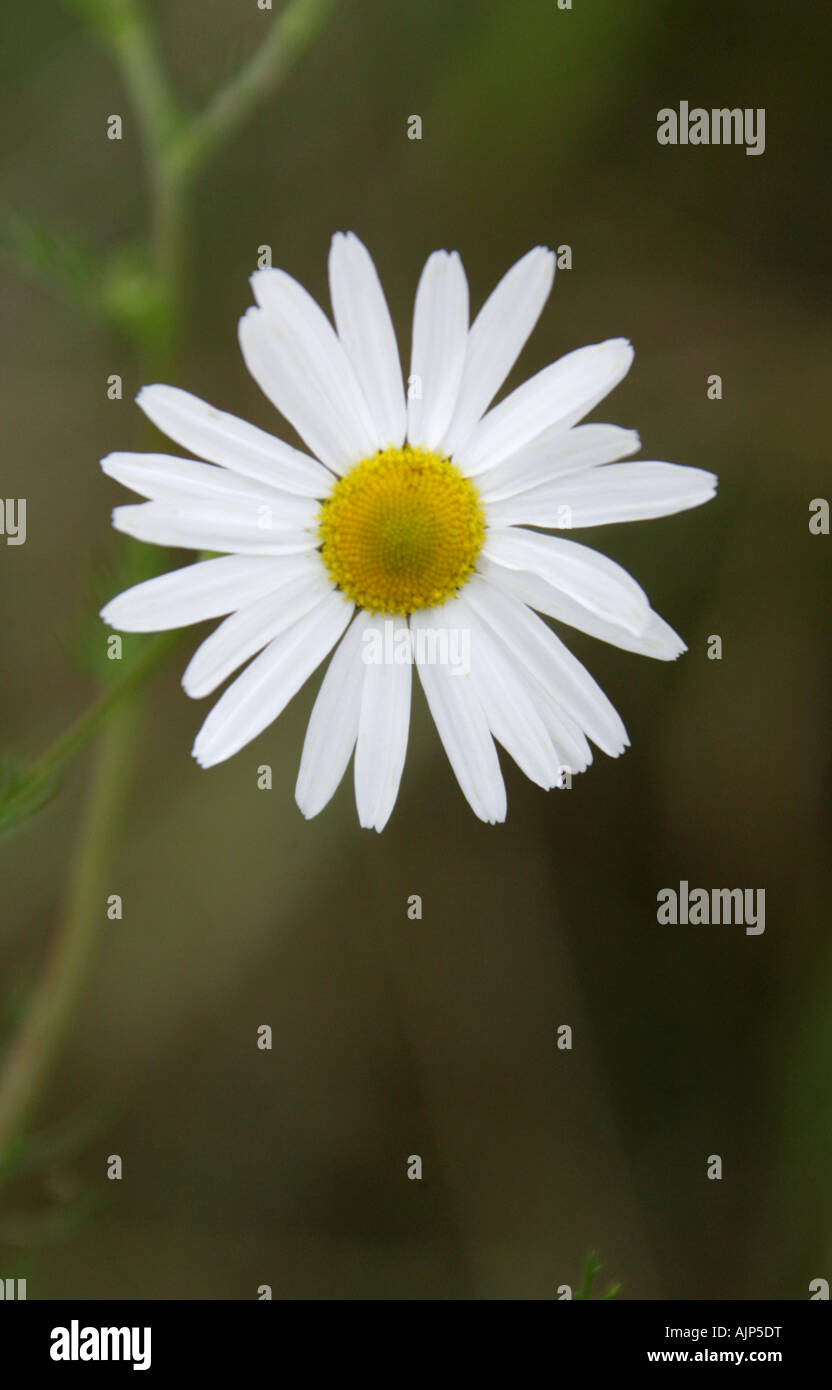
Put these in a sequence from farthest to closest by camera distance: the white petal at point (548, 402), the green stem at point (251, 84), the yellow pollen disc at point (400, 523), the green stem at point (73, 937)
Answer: the green stem at point (73, 937) → the green stem at point (251, 84) → the yellow pollen disc at point (400, 523) → the white petal at point (548, 402)

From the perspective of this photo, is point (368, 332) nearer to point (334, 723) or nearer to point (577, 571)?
→ point (577, 571)

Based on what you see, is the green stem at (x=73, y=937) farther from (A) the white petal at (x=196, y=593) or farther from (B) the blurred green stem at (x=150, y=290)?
(A) the white petal at (x=196, y=593)

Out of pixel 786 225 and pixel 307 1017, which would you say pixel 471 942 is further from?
pixel 786 225

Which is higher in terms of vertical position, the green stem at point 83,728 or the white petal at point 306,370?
the white petal at point 306,370

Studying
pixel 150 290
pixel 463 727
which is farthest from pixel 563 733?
pixel 150 290

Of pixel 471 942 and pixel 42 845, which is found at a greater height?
pixel 42 845

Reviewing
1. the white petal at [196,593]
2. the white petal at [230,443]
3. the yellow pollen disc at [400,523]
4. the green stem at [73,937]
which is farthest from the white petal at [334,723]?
the green stem at [73,937]

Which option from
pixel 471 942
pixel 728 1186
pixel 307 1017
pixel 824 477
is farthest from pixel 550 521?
pixel 728 1186
